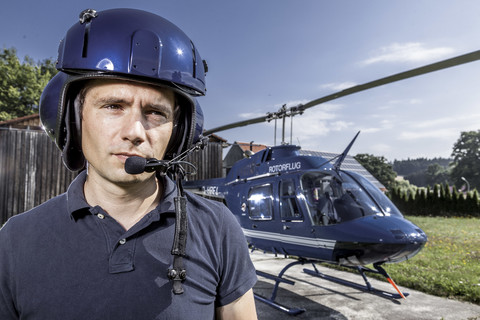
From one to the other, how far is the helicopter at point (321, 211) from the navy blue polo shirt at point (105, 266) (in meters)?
4.00

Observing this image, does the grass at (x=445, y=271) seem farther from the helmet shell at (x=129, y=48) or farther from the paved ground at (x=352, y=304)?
the helmet shell at (x=129, y=48)

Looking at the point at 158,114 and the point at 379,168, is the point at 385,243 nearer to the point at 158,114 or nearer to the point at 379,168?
the point at 158,114

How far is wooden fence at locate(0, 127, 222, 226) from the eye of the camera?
14.0 m

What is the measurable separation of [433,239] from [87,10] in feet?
49.3

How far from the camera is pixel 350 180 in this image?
5.45 metres

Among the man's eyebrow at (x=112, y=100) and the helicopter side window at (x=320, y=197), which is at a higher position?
the man's eyebrow at (x=112, y=100)

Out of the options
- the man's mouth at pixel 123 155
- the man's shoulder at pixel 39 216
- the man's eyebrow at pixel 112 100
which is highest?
the man's eyebrow at pixel 112 100

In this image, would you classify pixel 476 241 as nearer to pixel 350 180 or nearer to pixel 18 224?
pixel 350 180

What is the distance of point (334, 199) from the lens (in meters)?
5.37

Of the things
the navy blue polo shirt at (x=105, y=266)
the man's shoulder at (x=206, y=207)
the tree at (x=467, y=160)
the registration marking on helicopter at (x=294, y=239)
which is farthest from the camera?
the tree at (x=467, y=160)

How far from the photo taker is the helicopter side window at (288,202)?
5781 mm

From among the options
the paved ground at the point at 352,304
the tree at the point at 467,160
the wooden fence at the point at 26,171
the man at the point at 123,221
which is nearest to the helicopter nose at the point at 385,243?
the paved ground at the point at 352,304

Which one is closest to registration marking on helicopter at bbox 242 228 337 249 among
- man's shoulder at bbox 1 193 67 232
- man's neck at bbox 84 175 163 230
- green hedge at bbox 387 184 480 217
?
man's neck at bbox 84 175 163 230

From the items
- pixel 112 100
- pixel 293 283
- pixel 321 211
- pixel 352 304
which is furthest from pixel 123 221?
pixel 352 304
